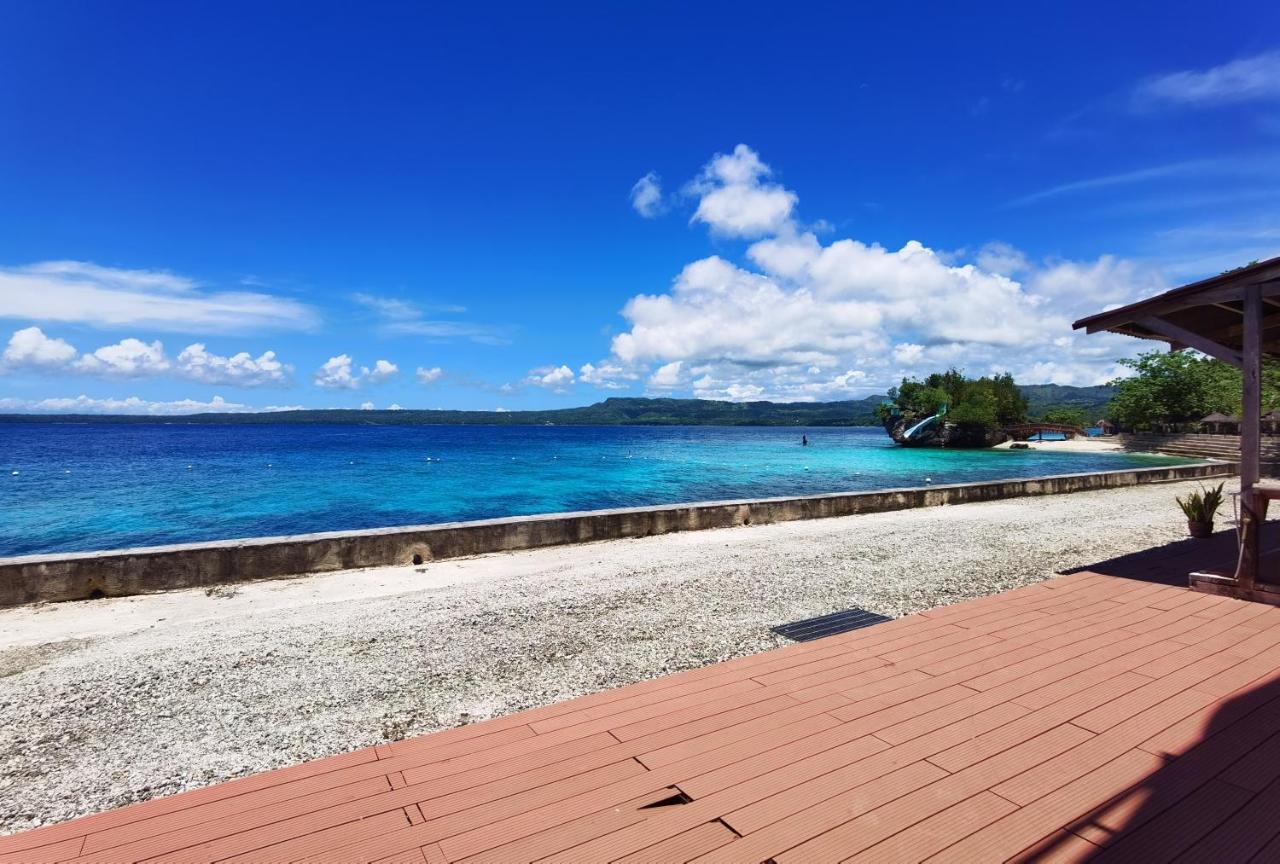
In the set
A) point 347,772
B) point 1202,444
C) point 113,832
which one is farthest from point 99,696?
point 1202,444

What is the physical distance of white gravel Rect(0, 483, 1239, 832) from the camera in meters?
3.37

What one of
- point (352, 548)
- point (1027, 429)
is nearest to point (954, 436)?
point (1027, 429)

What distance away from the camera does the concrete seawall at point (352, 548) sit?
6.20 meters

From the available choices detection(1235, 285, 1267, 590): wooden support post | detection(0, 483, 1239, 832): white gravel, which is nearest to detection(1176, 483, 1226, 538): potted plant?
detection(0, 483, 1239, 832): white gravel

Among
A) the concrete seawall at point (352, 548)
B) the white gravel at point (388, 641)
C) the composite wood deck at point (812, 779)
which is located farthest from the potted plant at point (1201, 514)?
the composite wood deck at point (812, 779)

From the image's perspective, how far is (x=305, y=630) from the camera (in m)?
5.27

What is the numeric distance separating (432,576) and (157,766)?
3.97 m

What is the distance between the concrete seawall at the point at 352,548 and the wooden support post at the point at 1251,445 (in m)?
5.94

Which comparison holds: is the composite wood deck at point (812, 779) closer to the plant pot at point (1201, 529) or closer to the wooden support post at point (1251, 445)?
the wooden support post at point (1251, 445)

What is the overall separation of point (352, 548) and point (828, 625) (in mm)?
5424

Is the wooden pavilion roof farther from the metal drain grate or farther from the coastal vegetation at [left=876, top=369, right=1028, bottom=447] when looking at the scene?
the coastal vegetation at [left=876, top=369, right=1028, bottom=447]

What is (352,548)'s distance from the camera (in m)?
7.46

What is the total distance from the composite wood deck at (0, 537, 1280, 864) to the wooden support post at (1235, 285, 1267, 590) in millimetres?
1556

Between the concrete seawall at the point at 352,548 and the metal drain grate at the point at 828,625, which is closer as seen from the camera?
the metal drain grate at the point at 828,625
